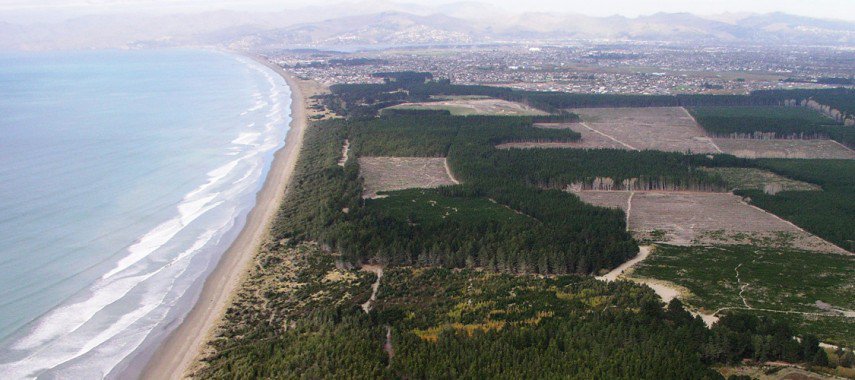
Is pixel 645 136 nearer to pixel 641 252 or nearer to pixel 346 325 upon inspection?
pixel 641 252


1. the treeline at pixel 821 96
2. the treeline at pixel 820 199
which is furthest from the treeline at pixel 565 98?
the treeline at pixel 820 199

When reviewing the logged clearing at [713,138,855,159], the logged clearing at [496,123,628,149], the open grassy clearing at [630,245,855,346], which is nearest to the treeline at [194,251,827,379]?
the open grassy clearing at [630,245,855,346]

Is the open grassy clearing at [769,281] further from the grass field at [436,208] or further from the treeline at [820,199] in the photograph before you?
the grass field at [436,208]

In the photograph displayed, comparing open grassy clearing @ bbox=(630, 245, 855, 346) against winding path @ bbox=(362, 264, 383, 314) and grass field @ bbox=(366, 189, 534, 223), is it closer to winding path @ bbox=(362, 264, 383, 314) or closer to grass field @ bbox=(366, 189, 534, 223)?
grass field @ bbox=(366, 189, 534, 223)

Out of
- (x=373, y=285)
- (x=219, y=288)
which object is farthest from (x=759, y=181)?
(x=219, y=288)

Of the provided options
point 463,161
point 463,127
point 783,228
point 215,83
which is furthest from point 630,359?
point 215,83

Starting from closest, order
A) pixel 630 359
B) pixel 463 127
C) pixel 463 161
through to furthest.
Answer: pixel 630 359 < pixel 463 161 < pixel 463 127
